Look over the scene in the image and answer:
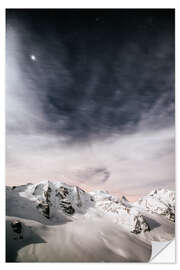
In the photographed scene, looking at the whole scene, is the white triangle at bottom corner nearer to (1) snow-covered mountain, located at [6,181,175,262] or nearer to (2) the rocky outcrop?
(1) snow-covered mountain, located at [6,181,175,262]

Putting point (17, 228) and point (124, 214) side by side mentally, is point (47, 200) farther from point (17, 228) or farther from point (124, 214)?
point (124, 214)

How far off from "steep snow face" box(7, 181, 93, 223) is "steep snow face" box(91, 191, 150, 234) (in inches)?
19.7

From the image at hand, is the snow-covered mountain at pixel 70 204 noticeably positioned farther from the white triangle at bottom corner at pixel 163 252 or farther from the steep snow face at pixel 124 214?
the white triangle at bottom corner at pixel 163 252

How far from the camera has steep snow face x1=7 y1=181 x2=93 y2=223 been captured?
3.00 meters

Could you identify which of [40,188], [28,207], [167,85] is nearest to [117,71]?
[167,85]

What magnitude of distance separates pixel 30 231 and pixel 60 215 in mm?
1147

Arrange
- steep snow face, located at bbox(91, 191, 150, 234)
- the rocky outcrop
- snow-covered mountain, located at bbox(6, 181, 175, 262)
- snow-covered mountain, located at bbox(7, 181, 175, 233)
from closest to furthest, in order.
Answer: snow-covered mountain, located at bbox(6, 181, 175, 262) < the rocky outcrop < snow-covered mountain, located at bbox(7, 181, 175, 233) < steep snow face, located at bbox(91, 191, 150, 234)

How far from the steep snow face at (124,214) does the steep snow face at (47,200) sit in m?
0.50

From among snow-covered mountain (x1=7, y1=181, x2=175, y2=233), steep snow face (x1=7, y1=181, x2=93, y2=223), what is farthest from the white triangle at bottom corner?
steep snow face (x1=7, y1=181, x2=93, y2=223)

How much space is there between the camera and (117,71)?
125 inches


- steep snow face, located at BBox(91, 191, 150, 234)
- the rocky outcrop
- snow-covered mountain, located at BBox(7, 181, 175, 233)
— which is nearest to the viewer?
the rocky outcrop

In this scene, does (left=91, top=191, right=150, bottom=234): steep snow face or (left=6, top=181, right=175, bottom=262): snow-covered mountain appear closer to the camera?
(left=6, top=181, right=175, bottom=262): snow-covered mountain

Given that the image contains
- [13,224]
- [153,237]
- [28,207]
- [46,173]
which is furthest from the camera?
[28,207]
